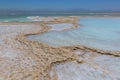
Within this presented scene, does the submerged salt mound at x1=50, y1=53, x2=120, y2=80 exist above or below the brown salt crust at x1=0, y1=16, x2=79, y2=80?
below

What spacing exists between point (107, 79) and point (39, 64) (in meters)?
1.72

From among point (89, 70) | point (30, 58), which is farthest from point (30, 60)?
point (89, 70)

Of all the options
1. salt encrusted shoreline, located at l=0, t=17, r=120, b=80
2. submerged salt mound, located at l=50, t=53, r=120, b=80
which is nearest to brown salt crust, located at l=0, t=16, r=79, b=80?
salt encrusted shoreline, located at l=0, t=17, r=120, b=80

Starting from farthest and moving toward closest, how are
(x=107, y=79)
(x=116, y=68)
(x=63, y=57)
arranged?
1. (x=63, y=57)
2. (x=116, y=68)
3. (x=107, y=79)

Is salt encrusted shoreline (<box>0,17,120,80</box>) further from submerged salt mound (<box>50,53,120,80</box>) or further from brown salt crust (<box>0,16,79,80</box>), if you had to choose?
submerged salt mound (<box>50,53,120,80</box>)

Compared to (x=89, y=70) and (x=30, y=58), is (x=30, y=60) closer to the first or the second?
(x=30, y=58)

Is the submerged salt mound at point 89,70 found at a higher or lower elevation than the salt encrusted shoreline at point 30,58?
lower

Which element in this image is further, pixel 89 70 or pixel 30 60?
pixel 30 60

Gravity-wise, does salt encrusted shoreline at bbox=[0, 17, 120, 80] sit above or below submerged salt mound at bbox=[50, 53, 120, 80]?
above

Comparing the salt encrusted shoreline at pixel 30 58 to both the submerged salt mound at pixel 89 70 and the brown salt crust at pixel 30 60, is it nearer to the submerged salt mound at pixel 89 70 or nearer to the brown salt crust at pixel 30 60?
the brown salt crust at pixel 30 60

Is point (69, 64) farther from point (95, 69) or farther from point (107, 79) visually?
point (107, 79)

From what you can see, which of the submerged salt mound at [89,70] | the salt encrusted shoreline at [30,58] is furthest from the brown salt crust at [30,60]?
the submerged salt mound at [89,70]

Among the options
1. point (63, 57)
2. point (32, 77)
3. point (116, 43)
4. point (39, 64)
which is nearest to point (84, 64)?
point (63, 57)

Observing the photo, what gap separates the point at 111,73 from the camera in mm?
4062
